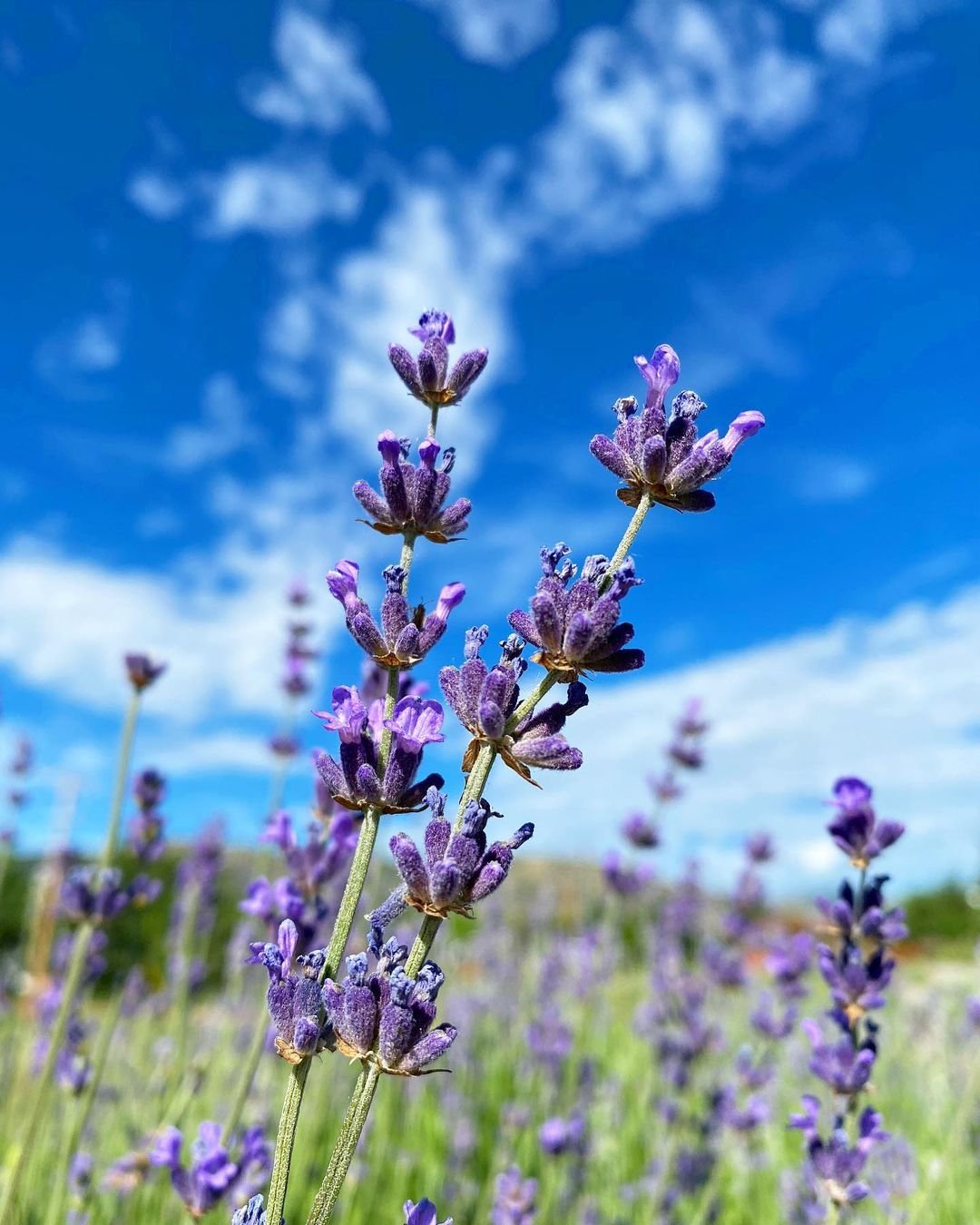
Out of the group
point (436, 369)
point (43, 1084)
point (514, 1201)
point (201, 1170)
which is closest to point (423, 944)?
point (436, 369)

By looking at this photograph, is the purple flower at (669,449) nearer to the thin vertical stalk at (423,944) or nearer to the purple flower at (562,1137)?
the thin vertical stalk at (423,944)

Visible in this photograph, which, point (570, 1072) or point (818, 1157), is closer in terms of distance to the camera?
point (818, 1157)

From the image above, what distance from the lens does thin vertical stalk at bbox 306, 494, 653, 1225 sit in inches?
45.8

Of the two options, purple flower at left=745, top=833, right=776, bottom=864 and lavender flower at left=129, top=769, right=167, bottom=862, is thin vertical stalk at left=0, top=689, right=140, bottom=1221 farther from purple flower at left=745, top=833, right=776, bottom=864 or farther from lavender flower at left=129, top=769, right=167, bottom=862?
purple flower at left=745, top=833, right=776, bottom=864

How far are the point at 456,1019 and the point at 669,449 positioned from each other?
6.68 m

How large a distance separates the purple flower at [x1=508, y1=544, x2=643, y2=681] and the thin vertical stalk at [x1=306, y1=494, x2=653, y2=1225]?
2cm

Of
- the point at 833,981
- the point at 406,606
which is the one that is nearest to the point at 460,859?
the point at 406,606

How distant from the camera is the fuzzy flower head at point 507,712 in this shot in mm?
1343

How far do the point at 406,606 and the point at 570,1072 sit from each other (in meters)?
4.18

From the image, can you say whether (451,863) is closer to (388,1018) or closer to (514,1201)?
(388,1018)

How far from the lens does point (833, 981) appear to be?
234 cm

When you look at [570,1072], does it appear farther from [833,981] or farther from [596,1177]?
[833,981]

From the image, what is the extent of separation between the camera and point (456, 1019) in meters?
7.27

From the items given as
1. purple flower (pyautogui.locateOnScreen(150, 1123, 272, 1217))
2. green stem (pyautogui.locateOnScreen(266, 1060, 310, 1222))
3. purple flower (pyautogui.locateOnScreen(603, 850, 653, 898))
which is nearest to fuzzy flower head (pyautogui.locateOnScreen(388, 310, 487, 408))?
green stem (pyautogui.locateOnScreen(266, 1060, 310, 1222))
